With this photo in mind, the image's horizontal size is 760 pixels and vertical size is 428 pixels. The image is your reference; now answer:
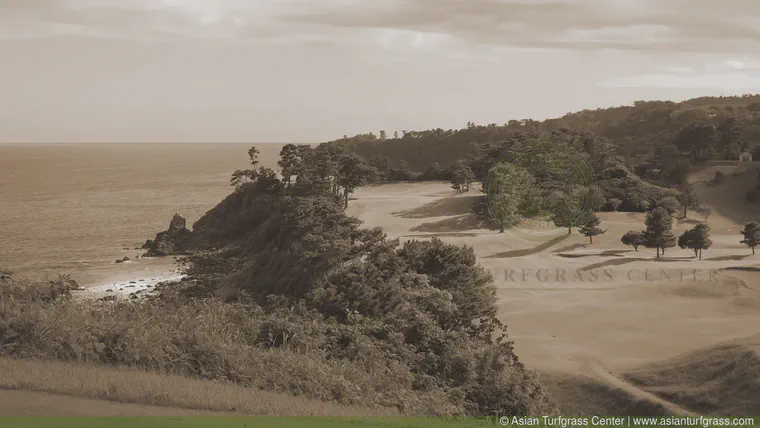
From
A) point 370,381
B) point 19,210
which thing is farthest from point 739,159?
point 19,210

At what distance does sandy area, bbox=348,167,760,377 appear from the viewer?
25.1 m

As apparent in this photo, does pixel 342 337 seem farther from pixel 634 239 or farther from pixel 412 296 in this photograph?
pixel 634 239

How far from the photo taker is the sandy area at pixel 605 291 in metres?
25.1

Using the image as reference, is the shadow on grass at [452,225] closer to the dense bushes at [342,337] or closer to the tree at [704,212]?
the tree at [704,212]

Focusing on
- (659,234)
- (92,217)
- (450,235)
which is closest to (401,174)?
(92,217)

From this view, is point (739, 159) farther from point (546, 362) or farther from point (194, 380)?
point (194, 380)

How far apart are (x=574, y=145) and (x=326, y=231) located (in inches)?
1298

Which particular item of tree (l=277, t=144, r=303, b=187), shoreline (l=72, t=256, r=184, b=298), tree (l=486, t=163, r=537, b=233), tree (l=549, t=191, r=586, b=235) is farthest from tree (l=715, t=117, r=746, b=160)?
shoreline (l=72, t=256, r=184, b=298)

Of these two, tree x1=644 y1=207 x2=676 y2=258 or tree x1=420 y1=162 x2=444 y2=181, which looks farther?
tree x1=420 y1=162 x2=444 y2=181

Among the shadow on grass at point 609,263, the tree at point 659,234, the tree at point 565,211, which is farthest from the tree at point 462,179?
the shadow on grass at point 609,263

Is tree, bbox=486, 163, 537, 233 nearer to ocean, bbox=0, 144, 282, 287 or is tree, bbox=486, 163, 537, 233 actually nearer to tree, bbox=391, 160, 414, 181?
ocean, bbox=0, 144, 282, 287

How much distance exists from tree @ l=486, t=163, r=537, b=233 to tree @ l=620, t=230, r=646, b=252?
7.10m

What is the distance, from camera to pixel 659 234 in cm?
4103

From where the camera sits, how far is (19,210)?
81.2 meters
